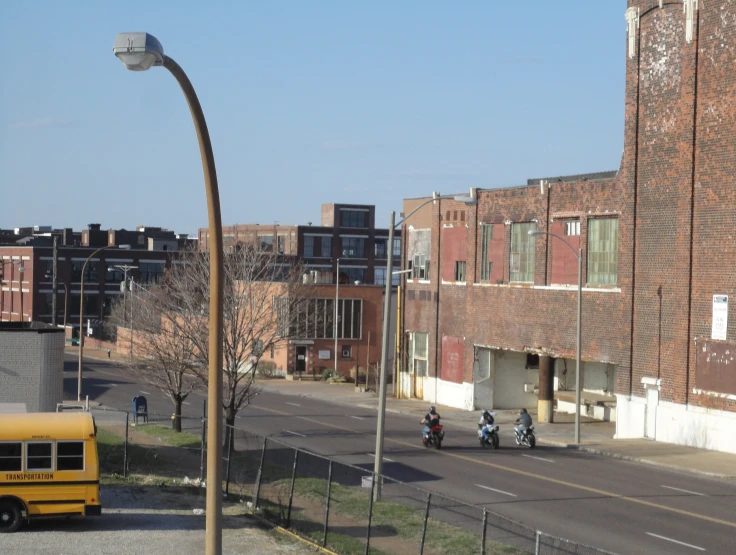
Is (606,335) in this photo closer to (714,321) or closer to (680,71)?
(714,321)

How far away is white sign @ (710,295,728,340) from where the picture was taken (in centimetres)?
3651

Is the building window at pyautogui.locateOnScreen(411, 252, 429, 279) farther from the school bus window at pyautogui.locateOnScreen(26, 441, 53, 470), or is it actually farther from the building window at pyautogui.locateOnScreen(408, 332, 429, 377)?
the school bus window at pyautogui.locateOnScreen(26, 441, 53, 470)

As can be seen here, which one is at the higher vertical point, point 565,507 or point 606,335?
point 606,335

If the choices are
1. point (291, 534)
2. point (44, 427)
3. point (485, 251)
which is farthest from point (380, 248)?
point (291, 534)

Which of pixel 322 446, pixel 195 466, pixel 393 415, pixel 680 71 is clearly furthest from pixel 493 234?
pixel 195 466

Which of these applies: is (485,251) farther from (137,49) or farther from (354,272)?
(354,272)

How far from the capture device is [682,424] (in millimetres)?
38312

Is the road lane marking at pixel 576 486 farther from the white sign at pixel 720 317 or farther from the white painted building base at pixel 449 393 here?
the white painted building base at pixel 449 393

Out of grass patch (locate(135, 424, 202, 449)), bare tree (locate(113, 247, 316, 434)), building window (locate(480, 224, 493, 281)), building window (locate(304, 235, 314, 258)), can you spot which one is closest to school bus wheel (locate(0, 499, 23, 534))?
bare tree (locate(113, 247, 316, 434))

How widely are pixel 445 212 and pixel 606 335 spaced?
16.1 m

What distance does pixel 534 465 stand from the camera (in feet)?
107

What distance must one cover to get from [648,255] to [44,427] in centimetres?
2691

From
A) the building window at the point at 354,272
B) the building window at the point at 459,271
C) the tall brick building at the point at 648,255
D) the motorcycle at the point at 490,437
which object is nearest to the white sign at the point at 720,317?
the tall brick building at the point at 648,255

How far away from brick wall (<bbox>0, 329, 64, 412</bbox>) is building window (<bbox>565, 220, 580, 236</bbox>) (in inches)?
988
